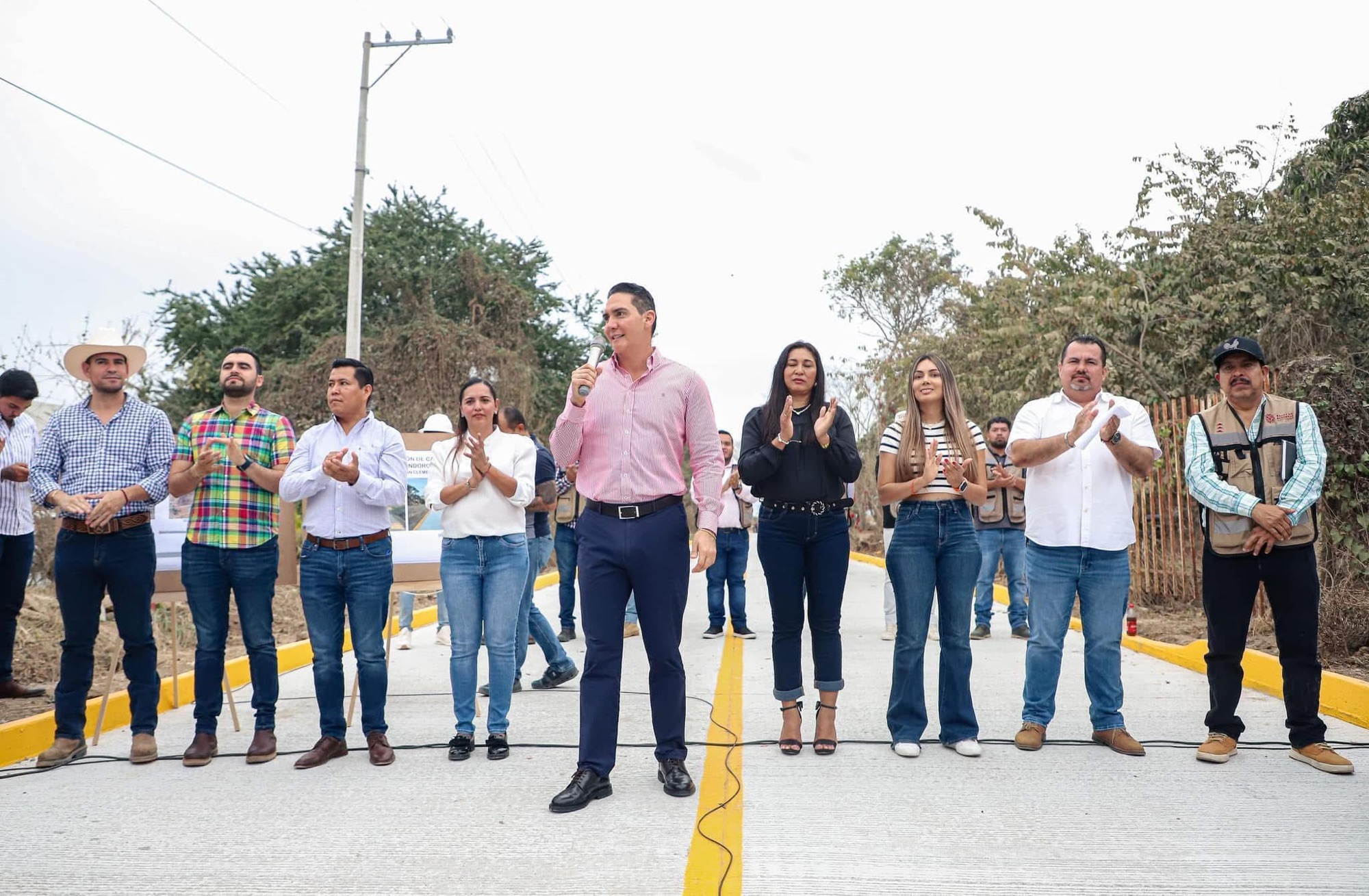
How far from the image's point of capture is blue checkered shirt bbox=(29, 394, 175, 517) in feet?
18.1

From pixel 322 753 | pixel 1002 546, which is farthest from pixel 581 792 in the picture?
pixel 1002 546

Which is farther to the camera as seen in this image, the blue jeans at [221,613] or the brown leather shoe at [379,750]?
the blue jeans at [221,613]

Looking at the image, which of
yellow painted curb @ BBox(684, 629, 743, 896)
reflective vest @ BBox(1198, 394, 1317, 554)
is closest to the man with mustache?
yellow painted curb @ BBox(684, 629, 743, 896)

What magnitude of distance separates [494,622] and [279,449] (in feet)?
5.19

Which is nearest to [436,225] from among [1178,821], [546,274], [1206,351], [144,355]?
[546,274]

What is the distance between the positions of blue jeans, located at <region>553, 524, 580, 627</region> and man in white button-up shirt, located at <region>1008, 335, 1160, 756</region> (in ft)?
17.8

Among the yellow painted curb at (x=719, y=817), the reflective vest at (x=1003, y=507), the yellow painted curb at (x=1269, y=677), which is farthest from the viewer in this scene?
the reflective vest at (x=1003, y=507)

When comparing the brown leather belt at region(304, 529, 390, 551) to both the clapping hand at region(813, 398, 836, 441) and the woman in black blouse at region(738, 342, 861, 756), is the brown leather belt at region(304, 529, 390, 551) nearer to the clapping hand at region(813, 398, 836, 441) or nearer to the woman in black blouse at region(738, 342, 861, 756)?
the woman in black blouse at region(738, 342, 861, 756)

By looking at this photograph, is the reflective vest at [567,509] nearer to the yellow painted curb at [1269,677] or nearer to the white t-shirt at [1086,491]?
the yellow painted curb at [1269,677]

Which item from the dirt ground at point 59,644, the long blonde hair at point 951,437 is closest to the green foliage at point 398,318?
the dirt ground at point 59,644

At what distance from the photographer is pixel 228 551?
5.53 meters

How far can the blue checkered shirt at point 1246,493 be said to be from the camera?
512 cm

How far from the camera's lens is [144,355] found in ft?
19.2

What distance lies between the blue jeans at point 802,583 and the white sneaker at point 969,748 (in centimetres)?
68
